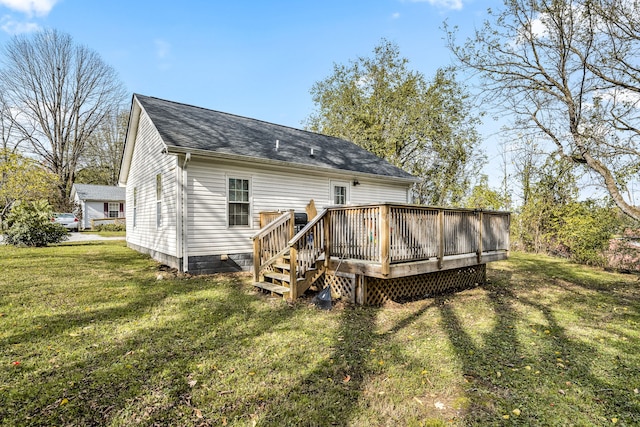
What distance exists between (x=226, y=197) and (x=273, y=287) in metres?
3.47

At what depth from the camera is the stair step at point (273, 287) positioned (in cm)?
600

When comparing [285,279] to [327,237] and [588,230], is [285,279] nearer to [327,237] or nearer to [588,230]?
[327,237]

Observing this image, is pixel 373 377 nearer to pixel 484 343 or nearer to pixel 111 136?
pixel 484 343

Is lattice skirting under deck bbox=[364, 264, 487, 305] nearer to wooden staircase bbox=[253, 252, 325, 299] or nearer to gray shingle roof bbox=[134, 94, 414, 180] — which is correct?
wooden staircase bbox=[253, 252, 325, 299]

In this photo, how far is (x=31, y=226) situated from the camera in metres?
12.8

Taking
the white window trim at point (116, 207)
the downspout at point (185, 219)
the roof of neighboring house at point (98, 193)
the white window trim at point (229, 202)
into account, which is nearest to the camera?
the downspout at point (185, 219)

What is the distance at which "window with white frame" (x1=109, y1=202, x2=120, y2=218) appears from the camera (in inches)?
1180

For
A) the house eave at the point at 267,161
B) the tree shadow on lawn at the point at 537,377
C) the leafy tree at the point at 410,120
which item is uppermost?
the leafy tree at the point at 410,120

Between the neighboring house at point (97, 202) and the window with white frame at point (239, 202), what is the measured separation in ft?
83.9

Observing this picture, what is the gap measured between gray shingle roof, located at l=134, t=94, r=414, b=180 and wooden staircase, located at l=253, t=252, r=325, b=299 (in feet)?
11.2

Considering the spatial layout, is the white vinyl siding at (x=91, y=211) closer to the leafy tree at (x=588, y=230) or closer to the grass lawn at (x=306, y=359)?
the grass lawn at (x=306, y=359)

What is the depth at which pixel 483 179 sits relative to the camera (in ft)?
66.8

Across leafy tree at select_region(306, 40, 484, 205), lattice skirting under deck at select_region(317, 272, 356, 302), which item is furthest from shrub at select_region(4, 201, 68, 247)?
leafy tree at select_region(306, 40, 484, 205)

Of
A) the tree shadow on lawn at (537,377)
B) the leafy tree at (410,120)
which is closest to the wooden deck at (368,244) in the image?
the tree shadow on lawn at (537,377)
